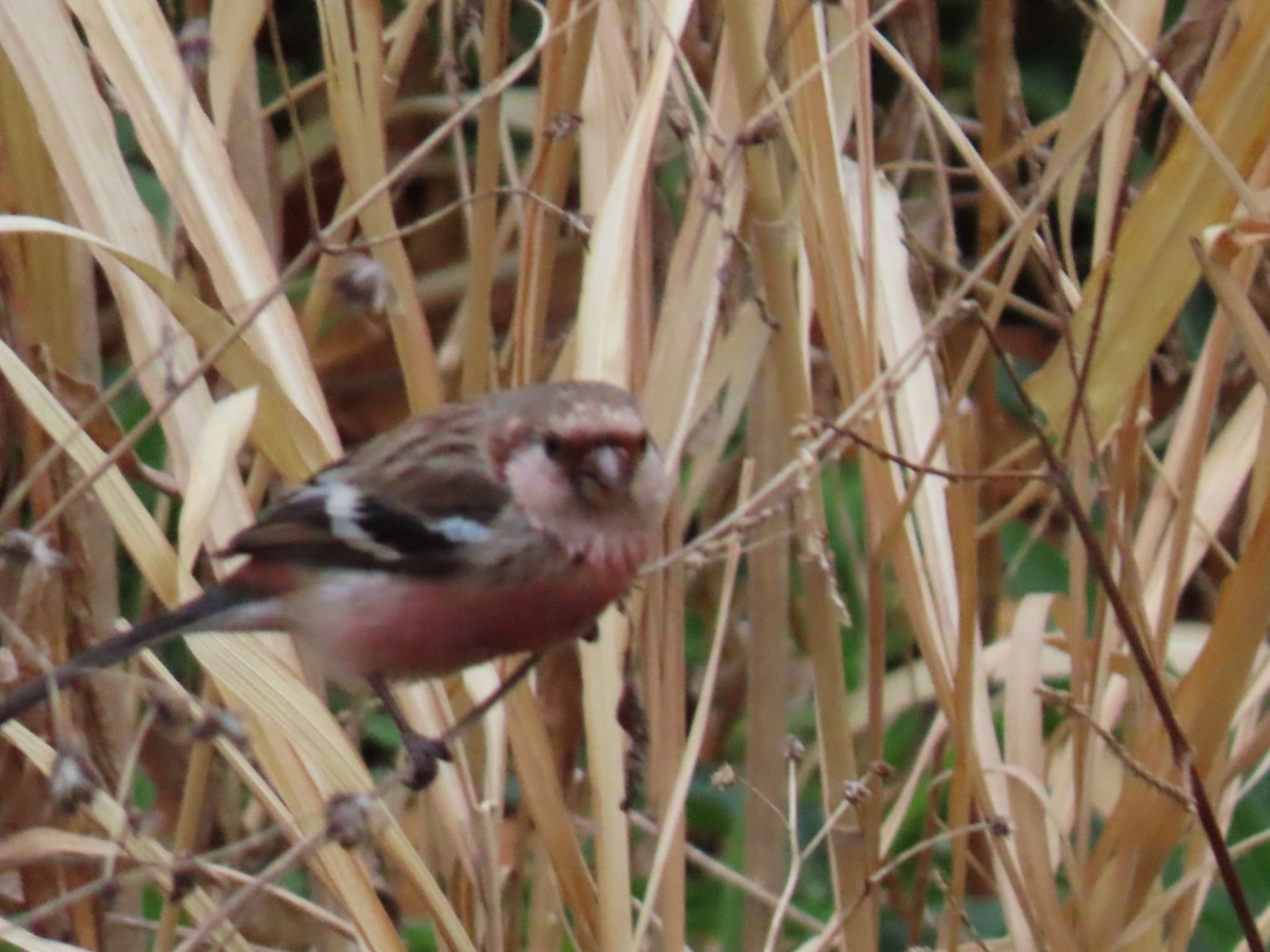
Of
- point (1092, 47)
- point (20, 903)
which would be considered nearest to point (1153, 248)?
point (1092, 47)

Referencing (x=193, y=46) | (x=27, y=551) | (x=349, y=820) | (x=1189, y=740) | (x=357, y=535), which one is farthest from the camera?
(x=357, y=535)

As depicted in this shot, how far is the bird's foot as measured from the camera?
115 centimetres

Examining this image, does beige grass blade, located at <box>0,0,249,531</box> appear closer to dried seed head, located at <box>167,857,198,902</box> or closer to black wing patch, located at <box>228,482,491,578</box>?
black wing patch, located at <box>228,482,491,578</box>

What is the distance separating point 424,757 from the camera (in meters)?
1.19

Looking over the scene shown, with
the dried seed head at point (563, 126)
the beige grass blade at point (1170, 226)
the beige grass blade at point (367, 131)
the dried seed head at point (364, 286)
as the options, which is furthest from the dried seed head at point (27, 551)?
the beige grass blade at point (1170, 226)

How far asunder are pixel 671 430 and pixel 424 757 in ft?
0.97

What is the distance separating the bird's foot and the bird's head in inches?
6.7

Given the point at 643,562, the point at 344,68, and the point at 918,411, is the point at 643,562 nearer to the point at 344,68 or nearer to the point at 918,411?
the point at 918,411

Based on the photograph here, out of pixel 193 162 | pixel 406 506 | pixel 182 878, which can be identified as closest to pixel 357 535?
pixel 406 506

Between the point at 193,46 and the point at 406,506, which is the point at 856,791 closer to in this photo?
the point at 406,506

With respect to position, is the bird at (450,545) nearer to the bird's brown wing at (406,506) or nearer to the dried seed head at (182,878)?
the bird's brown wing at (406,506)

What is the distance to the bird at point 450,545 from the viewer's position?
117 centimetres

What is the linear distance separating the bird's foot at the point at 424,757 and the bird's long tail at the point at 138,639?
0.52 ft

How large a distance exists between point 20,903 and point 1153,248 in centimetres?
107
